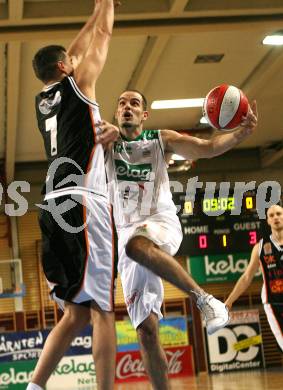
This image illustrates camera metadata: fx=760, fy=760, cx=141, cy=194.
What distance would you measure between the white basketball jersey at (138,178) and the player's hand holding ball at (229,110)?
1.49 feet

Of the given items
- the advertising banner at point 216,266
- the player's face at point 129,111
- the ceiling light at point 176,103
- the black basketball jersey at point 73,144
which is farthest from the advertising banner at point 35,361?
the black basketball jersey at point 73,144

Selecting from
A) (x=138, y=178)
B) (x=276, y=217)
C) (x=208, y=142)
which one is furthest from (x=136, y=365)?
(x=208, y=142)

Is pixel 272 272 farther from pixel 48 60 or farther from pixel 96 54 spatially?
pixel 48 60

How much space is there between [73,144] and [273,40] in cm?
723

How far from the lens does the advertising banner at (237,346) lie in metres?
16.6

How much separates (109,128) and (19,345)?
324 inches

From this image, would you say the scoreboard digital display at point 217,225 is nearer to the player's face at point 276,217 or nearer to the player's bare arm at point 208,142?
the player's face at point 276,217

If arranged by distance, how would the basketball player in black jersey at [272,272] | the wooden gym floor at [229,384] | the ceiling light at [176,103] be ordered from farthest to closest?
the ceiling light at [176,103]
the wooden gym floor at [229,384]
the basketball player in black jersey at [272,272]

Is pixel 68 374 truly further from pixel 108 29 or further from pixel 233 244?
pixel 108 29

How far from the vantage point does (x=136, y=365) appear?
15070 millimetres

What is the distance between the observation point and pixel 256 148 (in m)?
18.8

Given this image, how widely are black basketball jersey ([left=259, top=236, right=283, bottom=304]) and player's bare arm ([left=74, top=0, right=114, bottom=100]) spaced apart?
4.47 meters

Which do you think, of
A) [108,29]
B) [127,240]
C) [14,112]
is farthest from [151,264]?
[14,112]

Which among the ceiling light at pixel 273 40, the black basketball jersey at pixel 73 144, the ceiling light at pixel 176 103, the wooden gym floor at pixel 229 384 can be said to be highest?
the ceiling light at pixel 176 103
